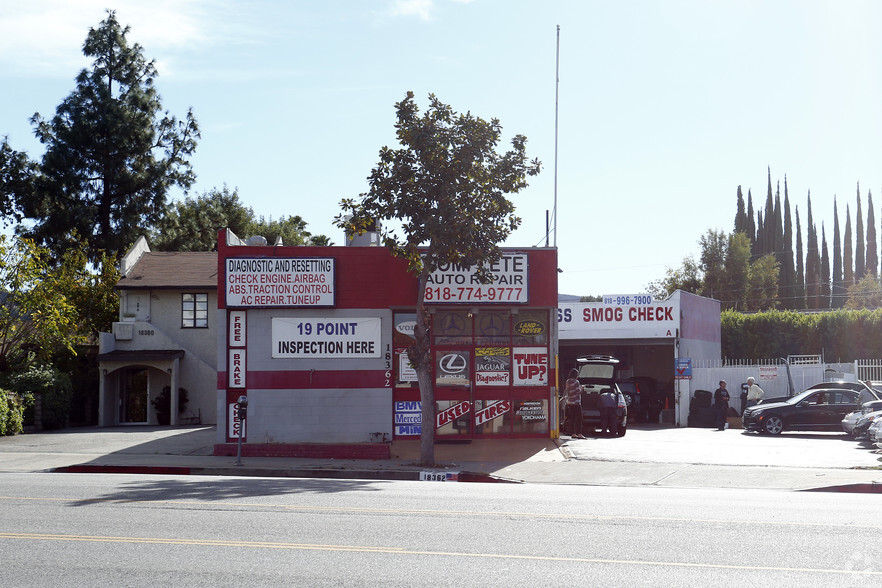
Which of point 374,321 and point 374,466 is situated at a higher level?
point 374,321

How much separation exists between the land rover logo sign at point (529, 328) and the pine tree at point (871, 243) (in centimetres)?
7653

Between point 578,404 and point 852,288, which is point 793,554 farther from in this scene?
point 852,288

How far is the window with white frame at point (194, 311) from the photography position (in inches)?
1361

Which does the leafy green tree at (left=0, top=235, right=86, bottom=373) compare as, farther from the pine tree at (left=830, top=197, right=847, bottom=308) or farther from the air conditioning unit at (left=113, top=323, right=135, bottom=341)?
the pine tree at (left=830, top=197, right=847, bottom=308)

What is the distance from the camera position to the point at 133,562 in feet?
26.5

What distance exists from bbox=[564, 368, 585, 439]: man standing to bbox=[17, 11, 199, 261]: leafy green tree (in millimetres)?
30456

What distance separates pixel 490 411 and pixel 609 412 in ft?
15.5

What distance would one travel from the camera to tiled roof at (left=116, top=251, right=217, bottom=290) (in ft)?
112

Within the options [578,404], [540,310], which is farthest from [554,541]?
[578,404]

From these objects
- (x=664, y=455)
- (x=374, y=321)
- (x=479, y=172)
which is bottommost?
(x=664, y=455)

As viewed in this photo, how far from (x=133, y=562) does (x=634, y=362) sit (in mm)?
37822

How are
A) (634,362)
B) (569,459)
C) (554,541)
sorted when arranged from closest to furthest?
(554,541), (569,459), (634,362)

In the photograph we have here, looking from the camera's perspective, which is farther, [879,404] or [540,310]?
[879,404]

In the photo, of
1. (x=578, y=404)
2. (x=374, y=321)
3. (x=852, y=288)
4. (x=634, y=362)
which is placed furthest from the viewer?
(x=852, y=288)
